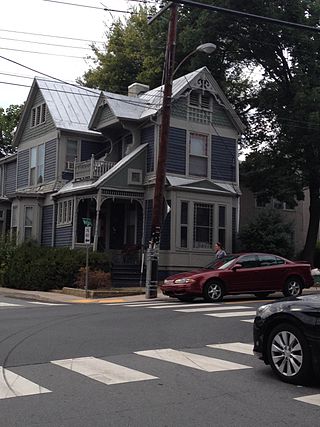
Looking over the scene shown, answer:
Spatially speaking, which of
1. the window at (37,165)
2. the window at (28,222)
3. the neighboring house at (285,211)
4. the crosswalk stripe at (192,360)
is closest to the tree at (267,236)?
the neighboring house at (285,211)

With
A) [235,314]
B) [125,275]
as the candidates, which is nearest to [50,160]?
[125,275]

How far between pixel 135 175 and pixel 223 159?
435cm

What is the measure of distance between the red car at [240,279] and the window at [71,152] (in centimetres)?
A: 1212

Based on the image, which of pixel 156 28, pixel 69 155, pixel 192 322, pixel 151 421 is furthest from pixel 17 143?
pixel 151 421

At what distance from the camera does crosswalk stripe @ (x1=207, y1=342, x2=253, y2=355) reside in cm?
879

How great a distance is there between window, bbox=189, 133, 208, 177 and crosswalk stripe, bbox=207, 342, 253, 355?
15.5 m

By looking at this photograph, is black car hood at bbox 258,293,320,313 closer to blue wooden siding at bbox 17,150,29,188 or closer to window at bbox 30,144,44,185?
window at bbox 30,144,44,185

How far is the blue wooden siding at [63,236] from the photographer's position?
26.1m

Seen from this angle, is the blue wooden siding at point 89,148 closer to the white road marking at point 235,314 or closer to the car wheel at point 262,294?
the car wheel at point 262,294

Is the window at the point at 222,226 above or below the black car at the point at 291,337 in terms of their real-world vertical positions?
above

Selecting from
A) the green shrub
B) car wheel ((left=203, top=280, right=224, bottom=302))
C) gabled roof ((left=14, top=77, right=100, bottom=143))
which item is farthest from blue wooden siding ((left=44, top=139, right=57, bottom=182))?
car wheel ((left=203, top=280, right=224, bottom=302))

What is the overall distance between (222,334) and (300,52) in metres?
19.4

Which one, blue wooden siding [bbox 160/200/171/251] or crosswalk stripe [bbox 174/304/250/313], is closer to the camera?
crosswalk stripe [bbox 174/304/250/313]

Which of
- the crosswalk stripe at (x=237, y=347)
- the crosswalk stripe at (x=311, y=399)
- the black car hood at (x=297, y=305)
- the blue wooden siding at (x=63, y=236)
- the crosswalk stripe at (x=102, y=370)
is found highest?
the blue wooden siding at (x=63, y=236)
